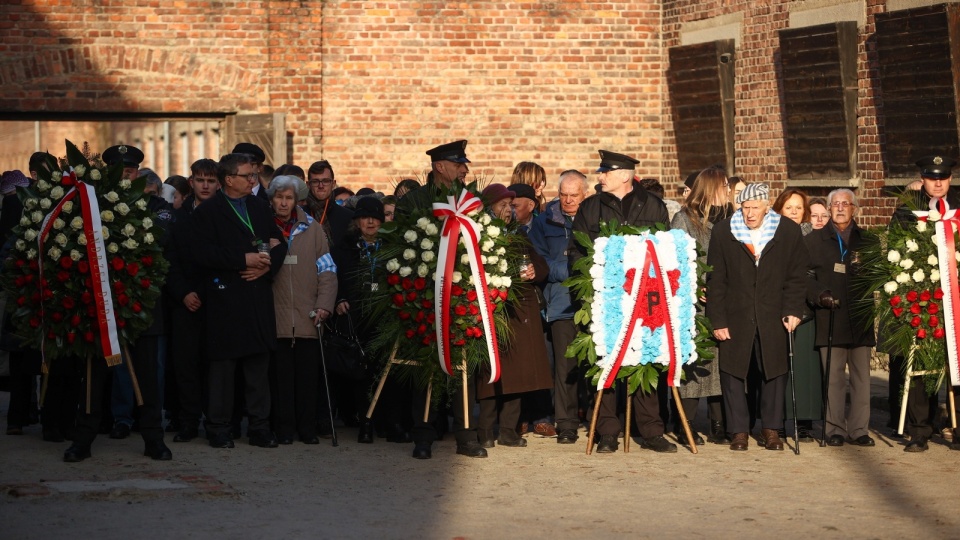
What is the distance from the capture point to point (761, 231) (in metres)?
10.5

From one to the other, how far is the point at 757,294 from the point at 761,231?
1.43ft

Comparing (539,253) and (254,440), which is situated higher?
(539,253)

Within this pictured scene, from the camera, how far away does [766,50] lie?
17.7m

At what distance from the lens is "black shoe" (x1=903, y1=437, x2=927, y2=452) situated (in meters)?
10.4

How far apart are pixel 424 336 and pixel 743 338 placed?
2172 mm

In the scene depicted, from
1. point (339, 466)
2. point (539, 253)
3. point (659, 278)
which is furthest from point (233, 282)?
point (659, 278)

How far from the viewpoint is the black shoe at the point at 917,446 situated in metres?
10.4

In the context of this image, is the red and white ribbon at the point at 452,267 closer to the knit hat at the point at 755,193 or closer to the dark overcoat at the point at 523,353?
the dark overcoat at the point at 523,353

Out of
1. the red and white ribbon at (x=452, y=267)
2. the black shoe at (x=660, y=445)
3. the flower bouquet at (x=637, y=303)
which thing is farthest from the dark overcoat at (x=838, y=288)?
the red and white ribbon at (x=452, y=267)

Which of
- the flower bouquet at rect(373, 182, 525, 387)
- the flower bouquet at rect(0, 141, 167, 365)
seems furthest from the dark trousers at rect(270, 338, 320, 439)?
the flower bouquet at rect(0, 141, 167, 365)

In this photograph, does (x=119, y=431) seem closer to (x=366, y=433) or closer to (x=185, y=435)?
(x=185, y=435)

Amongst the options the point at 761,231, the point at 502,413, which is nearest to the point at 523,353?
the point at 502,413

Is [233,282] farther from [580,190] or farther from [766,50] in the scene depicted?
[766,50]

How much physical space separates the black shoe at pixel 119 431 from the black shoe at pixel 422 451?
2.26 meters
